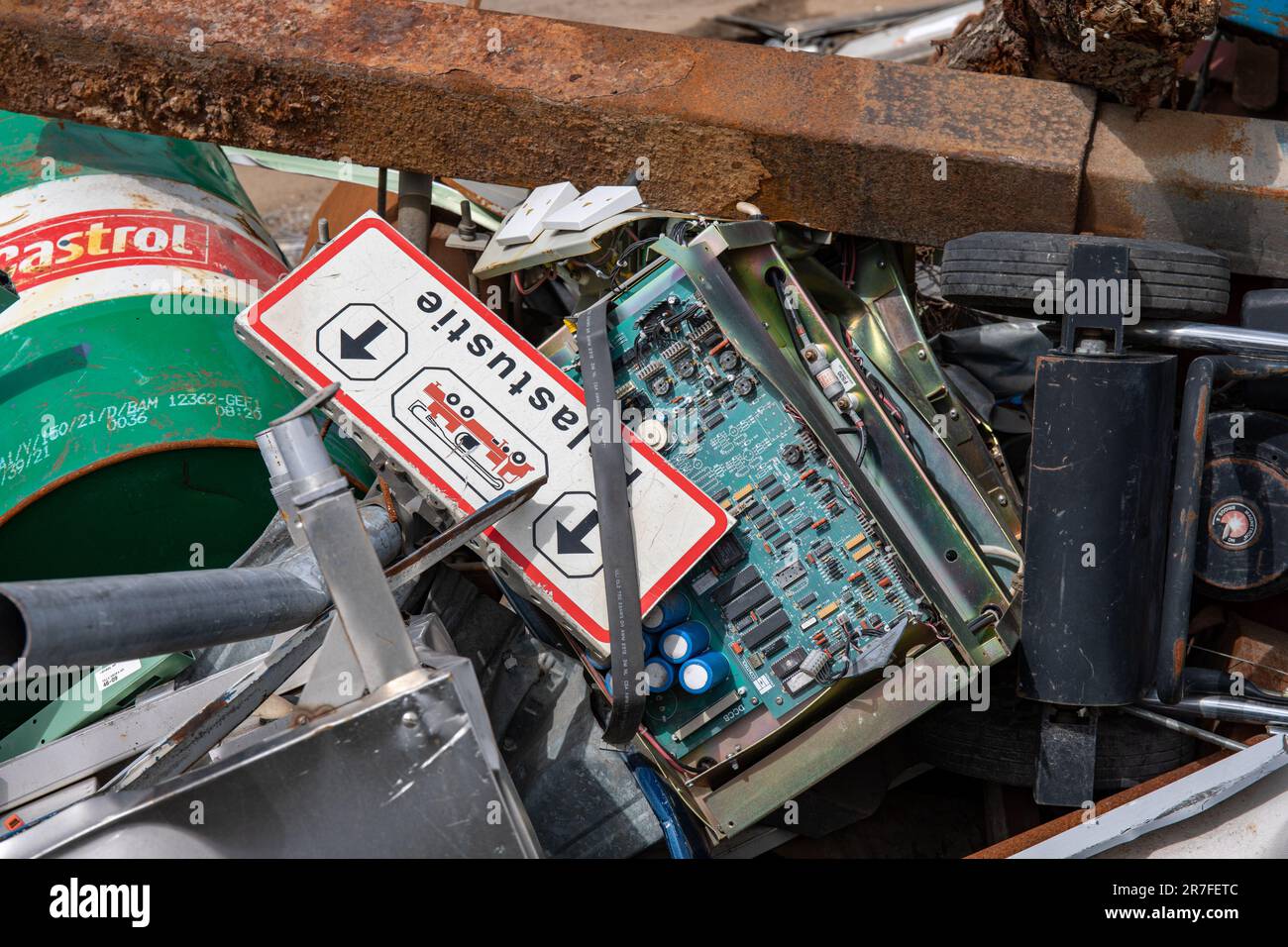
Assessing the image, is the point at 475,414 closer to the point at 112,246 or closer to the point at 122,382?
the point at 122,382

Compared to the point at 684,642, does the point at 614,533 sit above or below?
above

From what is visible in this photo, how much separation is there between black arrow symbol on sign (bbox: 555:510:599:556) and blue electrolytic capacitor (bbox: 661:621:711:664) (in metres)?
0.25

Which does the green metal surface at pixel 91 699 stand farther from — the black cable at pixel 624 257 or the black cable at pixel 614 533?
the black cable at pixel 624 257

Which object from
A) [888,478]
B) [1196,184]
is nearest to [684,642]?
[888,478]

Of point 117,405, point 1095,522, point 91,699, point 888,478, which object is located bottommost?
point 91,699

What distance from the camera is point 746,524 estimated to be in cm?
251

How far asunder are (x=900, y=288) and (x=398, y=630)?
168 centimetres

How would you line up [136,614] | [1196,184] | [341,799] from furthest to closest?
[1196,184], [341,799], [136,614]

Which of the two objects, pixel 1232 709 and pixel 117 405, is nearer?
pixel 1232 709

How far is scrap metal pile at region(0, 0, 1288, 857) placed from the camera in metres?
2.43

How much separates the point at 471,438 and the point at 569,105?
3.51ft

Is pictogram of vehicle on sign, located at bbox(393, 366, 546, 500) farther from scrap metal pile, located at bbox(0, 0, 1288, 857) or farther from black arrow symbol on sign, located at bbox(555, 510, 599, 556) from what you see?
black arrow symbol on sign, located at bbox(555, 510, 599, 556)

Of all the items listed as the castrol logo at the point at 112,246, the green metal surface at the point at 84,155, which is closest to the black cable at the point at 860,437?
the castrol logo at the point at 112,246
